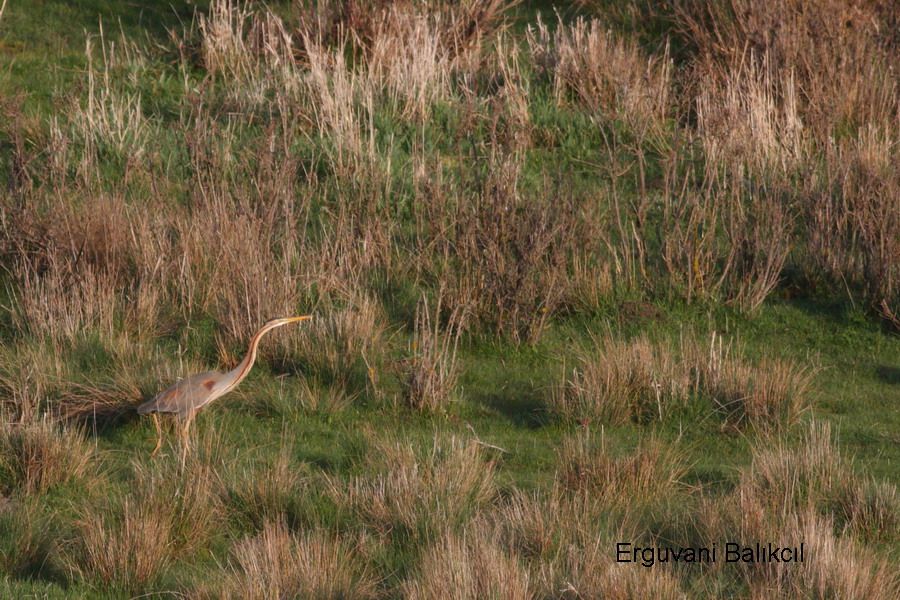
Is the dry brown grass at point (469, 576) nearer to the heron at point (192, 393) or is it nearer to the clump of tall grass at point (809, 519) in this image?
the clump of tall grass at point (809, 519)

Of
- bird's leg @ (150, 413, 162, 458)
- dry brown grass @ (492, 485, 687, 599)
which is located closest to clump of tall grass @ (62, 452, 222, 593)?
bird's leg @ (150, 413, 162, 458)

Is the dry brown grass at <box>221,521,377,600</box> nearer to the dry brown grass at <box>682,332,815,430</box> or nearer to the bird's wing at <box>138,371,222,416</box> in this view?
the bird's wing at <box>138,371,222,416</box>

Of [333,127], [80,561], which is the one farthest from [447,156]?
[80,561]

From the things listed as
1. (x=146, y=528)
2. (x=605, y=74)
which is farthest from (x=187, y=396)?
(x=605, y=74)

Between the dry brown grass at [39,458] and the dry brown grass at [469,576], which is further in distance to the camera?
the dry brown grass at [39,458]

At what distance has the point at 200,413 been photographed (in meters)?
7.88

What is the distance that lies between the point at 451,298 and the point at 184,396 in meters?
2.62

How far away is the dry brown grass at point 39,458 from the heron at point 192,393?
43cm

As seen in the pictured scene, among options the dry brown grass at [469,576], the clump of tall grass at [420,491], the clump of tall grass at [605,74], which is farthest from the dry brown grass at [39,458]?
the clump of tall grass at [605,74]

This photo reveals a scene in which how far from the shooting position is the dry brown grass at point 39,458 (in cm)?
700

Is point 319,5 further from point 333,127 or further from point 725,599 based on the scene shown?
point 725,599

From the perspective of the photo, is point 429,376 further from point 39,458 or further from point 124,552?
point 124,552

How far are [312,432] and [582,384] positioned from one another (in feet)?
5.54

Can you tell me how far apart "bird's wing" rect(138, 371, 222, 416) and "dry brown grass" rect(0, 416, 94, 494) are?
0.44 meters
